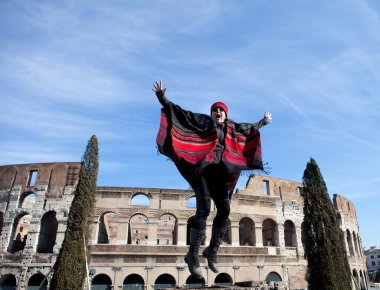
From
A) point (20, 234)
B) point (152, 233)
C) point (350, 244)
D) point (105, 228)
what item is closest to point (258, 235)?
point (152, 233)

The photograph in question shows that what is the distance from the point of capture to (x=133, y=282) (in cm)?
2036

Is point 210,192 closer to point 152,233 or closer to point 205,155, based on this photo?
point 205,155

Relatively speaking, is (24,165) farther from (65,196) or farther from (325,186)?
(325,186)

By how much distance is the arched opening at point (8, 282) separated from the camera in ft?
65.5

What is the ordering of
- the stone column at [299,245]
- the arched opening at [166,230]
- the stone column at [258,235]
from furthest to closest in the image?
the arched opening at [166,230], the stone column at [299,245], the stone column at [258,235]

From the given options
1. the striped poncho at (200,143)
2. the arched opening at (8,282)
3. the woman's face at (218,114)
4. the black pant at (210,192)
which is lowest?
the arched opening at (8,282)

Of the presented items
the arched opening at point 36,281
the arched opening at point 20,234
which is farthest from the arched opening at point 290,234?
the arched opening at point 20,234

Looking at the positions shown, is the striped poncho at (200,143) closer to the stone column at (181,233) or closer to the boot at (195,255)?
the boot at (195,255)

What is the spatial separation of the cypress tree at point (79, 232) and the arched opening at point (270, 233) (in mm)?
13891

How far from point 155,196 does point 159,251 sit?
3728 millimetres

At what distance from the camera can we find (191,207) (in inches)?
868

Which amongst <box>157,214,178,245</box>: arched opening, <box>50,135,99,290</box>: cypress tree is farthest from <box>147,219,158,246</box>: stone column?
<box>157,214,178,245</box>: arched opening

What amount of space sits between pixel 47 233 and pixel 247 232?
49.6 feet

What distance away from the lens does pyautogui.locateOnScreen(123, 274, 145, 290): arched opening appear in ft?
65.2
